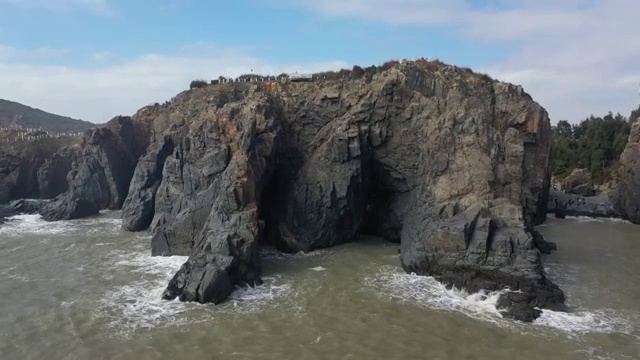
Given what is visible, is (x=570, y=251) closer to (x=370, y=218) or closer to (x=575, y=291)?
(x=575, y=291)

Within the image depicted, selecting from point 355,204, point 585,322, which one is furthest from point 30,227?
point 585,322

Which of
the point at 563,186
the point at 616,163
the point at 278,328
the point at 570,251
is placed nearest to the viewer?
the point at 278,328

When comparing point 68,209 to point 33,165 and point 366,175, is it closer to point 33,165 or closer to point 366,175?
point 33,165

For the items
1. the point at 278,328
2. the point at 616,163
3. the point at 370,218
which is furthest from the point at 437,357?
the point at 616,163

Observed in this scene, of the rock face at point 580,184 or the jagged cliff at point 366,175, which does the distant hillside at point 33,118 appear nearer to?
the jagged cliff at point 366,175

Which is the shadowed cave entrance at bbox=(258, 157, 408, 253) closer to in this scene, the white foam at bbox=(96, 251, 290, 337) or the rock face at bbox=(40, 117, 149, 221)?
the white foam at bbox=(96, 251, 290, 337)

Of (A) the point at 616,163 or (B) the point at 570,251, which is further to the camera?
(A) the point at 616,163
